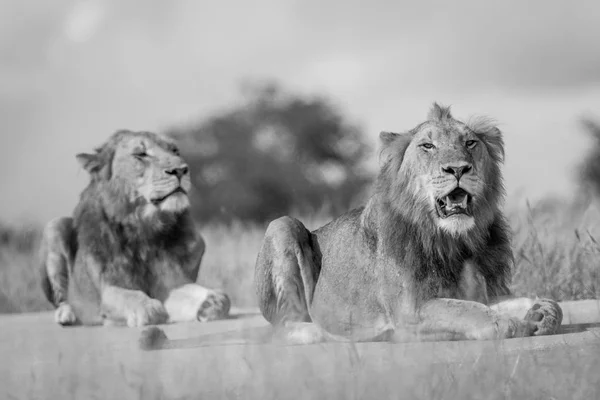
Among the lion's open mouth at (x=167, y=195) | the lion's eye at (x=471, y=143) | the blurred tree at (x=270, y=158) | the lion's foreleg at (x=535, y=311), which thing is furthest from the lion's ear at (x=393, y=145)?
the blurred tree at (x=270, y=158)

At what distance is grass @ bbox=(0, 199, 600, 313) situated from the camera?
8.68 metres

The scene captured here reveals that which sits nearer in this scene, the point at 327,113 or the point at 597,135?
the point at 597,135

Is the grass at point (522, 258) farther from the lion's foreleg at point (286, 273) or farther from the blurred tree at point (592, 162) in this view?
the blurred tree at point (592, 162)

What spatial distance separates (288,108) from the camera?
38.7 metres

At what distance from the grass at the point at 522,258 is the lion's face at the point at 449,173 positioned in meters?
1.27

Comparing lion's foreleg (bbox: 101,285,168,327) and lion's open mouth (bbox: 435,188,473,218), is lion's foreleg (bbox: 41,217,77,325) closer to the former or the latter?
lion's foreleg (bbox: 101,285,168,327)

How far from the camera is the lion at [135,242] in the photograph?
8.48 meters

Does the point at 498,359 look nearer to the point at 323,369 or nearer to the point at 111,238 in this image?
the point at 323,369

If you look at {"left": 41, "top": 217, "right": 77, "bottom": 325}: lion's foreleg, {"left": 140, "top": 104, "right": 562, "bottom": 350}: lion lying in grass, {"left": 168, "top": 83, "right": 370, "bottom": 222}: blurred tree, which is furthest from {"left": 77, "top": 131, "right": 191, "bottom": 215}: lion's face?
{"left": 168, "top": 83, "right": 370, "bottom": 222}: blurred tree

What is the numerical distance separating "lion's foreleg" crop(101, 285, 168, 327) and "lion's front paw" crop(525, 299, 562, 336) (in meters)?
3.59

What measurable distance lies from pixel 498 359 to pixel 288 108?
3424cm

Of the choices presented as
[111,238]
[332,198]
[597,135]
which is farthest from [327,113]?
[111,238]

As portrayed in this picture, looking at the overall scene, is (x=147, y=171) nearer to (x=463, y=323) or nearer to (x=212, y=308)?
(x=212, y=308)

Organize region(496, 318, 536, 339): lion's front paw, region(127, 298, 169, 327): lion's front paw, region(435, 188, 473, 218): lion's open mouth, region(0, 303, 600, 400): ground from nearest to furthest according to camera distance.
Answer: region(0, 303, 600, 400): ground, region(496, 318, 536, 339): lion's front paw, region(435, 188, 473, 218): lion's open mouth, region(127, 298, 169, 327): lion's front paw
